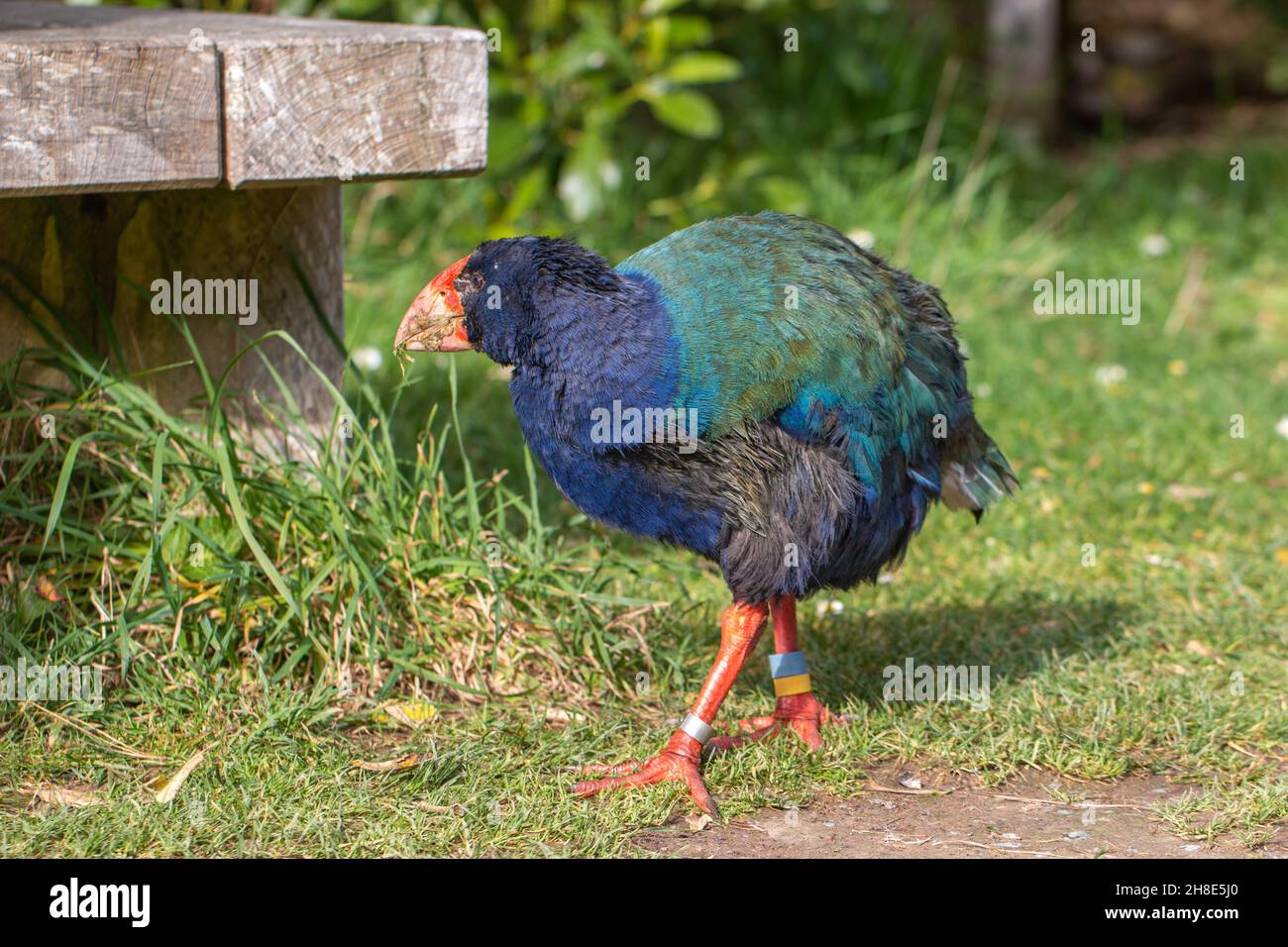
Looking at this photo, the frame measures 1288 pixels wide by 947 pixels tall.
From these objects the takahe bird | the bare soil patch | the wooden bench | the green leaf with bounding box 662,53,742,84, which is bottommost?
the bare soil patch

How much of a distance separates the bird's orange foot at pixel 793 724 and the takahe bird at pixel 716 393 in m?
0.19

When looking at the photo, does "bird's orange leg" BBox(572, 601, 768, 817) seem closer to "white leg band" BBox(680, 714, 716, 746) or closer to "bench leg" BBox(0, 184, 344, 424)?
"white leg band" BBox(680, 714, 716, 746)

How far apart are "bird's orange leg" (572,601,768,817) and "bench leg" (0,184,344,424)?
117cm

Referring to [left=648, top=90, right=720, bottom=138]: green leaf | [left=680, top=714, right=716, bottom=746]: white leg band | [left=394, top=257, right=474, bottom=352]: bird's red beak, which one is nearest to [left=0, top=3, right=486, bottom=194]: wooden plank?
[left=394, top=257, right=474, bottom=352]: bird's red beak

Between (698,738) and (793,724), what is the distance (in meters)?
0.32

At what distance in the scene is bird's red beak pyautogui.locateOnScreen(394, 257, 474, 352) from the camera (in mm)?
3002

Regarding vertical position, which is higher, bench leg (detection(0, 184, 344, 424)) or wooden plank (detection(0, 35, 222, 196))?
wooden plank (detection(0, 35, 222, 196))

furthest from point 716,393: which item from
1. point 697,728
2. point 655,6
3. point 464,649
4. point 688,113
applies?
point 655,6

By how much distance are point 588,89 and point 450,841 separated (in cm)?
337

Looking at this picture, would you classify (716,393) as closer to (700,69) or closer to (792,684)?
(792,684)

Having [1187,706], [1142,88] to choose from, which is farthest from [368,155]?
[1142,88]

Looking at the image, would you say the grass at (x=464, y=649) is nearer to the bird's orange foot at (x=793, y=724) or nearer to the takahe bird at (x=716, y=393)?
the bird's orange foot at (x=793, y=724)

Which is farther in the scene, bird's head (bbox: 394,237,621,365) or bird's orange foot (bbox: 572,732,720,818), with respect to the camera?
bird's orange foot (bbox: 572,732,720,818)

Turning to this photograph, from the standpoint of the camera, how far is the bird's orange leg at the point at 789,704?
10.7 feet
